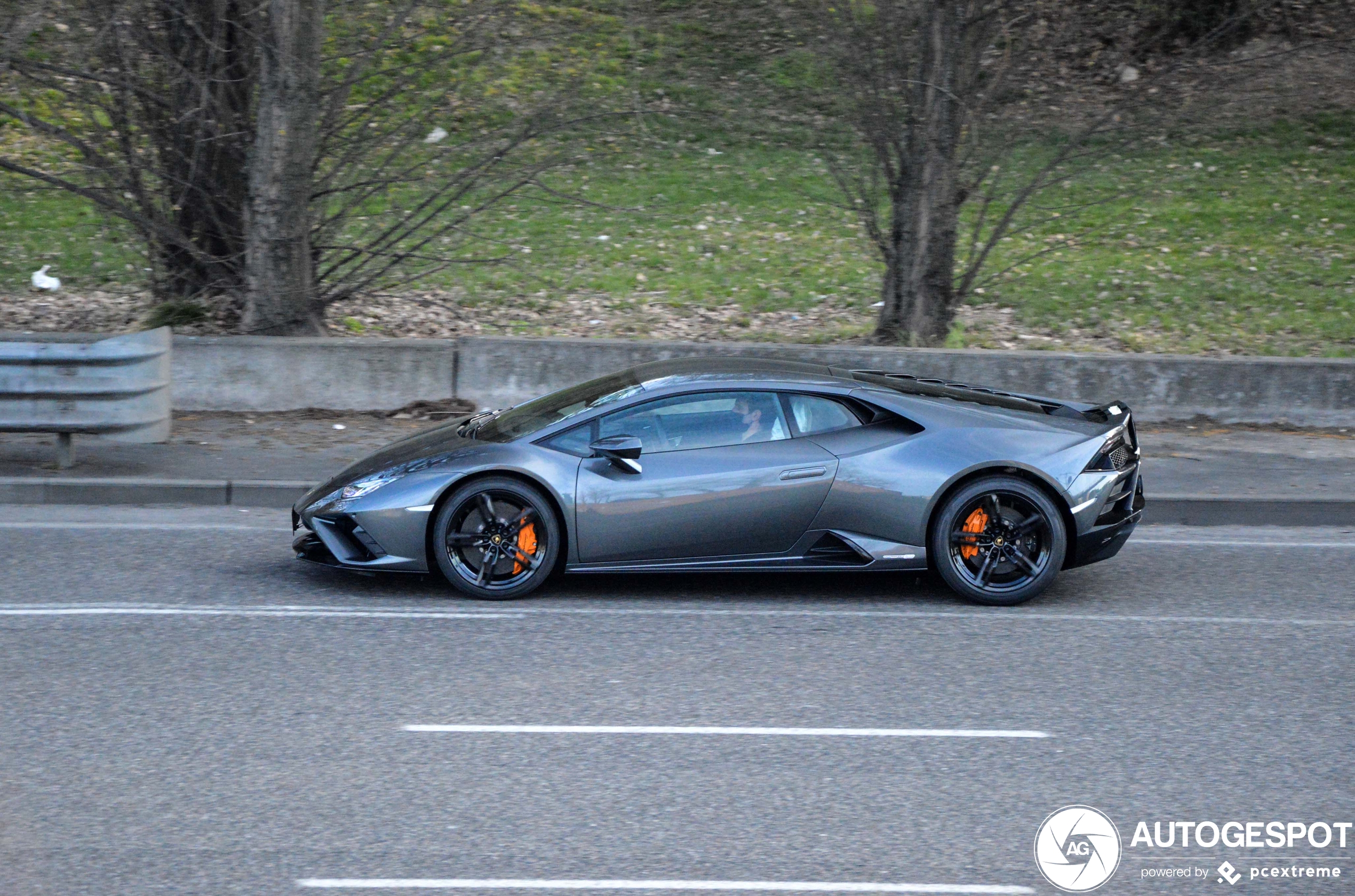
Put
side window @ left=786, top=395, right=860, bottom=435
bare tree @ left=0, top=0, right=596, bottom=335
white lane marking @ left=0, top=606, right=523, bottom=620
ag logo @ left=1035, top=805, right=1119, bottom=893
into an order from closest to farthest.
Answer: ag logo @ left=1035, top=805, right=1119, bottom=893 < white lane marking @ left=0, top=606, right=523, bottom=620 < side window @ left=786, top=395, right=860, bottom=435 < bare tree @ left=0, top=0, right=596, bottom=335

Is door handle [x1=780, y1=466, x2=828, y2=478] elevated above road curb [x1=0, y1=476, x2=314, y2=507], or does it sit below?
above

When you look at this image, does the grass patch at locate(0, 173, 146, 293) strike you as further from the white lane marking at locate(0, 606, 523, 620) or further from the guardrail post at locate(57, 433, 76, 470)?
the white lane marking at locate(0, 606, 523, 620)

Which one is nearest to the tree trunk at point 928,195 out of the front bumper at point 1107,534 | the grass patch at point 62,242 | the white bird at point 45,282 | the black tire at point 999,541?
the front bumper at point 1107,534

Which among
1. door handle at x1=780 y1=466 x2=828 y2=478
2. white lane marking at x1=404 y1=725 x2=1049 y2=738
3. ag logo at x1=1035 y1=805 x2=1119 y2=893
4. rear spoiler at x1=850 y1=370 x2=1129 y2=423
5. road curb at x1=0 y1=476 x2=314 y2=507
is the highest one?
rear spoiler at x1=850 y1=370 x2=1129 y2=423

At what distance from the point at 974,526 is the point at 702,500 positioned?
1451 millimetres

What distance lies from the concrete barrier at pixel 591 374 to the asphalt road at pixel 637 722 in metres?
3.77

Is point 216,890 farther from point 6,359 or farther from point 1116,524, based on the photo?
point 6,359

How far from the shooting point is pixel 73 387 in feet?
30.9

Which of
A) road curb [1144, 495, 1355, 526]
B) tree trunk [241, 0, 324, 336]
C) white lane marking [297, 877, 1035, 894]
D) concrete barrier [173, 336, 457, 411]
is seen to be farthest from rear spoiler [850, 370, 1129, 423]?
tree trunk [241, 0, 324, 336]

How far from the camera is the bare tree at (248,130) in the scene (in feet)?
39.2

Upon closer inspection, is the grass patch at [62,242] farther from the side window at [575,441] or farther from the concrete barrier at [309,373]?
the side window at [575,441]

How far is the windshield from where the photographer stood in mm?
7219

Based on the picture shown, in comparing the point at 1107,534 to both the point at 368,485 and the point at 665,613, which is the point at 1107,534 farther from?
the point at 368,485

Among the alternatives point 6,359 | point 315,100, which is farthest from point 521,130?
point 6,359
